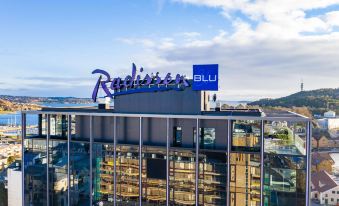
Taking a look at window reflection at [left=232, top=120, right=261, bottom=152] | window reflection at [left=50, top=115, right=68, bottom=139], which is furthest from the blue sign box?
window reflection at [left=50, top=115, right=68, bottom=139]

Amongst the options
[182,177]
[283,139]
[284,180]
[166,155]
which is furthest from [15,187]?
[283,139]

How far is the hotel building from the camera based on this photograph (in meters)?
24.8

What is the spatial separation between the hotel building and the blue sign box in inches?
40.8

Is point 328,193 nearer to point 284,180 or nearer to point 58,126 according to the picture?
point 284,180

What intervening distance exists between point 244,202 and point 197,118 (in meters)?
8.12

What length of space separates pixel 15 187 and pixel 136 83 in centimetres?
1939

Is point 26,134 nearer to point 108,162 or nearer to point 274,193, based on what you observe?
point 108,162

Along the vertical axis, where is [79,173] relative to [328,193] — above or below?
above

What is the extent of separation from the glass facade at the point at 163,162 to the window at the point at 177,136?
9 cm

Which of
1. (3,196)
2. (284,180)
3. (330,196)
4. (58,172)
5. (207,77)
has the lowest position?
(330,196)

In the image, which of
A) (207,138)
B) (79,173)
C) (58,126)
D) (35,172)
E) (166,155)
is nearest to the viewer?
(207,138)

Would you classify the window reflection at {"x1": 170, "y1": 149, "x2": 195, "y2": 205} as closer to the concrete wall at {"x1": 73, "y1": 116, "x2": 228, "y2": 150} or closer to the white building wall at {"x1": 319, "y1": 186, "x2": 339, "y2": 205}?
the concrete wall at {"x1": 73, "y1": 116, "x2": 228, "y2": 150}

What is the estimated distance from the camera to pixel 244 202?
25.5 meters

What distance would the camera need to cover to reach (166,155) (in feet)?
90.1
